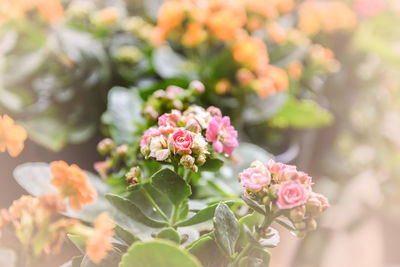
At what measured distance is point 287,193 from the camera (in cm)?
22

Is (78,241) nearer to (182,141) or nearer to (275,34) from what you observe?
(182,141)

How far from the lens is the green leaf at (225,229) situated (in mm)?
235

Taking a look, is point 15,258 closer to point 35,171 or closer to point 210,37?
point 35,171

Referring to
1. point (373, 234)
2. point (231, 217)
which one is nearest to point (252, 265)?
point (231, 217)

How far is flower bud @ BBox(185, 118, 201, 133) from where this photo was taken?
0.25 meters

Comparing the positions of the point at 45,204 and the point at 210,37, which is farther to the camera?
the point at 210,37

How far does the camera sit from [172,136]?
0.77ft

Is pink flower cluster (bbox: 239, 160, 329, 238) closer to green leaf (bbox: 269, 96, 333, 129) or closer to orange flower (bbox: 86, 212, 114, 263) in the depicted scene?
orange flower (bbox: 86, 212, 114, 263)

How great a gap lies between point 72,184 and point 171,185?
62mm

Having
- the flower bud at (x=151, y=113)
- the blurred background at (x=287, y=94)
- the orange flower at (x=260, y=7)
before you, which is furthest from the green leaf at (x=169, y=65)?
the flower bud at (x=151, y=113)

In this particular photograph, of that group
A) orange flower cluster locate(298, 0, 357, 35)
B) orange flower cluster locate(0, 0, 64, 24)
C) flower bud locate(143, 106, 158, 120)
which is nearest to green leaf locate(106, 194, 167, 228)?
flower bud locate(143, 106, 158, 120)

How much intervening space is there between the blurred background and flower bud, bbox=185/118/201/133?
0.11 meters

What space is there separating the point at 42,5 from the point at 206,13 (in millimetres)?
210

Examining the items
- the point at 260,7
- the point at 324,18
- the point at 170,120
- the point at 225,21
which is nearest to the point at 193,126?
the point at 170,120
